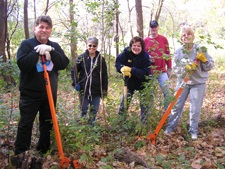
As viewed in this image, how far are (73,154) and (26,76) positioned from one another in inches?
49.3

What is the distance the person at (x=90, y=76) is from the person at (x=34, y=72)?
87 centimetres

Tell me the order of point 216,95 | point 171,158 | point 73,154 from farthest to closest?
point 216,95
point 171,158
point 73,154

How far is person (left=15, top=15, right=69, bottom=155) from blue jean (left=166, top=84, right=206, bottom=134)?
2204 millimetres

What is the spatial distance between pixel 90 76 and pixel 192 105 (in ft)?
6.15

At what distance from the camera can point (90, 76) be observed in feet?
13.3

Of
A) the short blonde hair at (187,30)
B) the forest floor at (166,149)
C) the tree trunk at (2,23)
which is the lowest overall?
the forest floor at (166,149)

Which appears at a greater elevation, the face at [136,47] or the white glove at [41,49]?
the face at [136,47]

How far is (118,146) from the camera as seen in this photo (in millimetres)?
3801

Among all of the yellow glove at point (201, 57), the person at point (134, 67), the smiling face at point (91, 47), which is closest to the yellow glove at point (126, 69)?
the person at point (134, 67)

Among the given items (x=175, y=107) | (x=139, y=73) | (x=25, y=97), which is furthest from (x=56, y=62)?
(x=175, y=107)

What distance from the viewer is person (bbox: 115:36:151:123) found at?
4.17 meters

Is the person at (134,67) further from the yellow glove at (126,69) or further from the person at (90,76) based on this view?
the person at (90,76)

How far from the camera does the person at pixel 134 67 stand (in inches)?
164

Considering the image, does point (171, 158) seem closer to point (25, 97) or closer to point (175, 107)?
point (175, 107)
